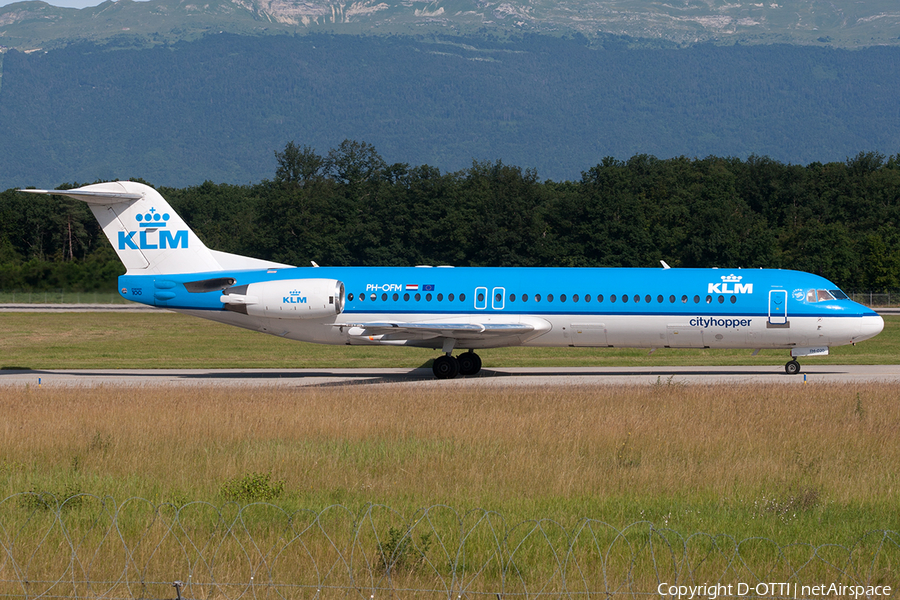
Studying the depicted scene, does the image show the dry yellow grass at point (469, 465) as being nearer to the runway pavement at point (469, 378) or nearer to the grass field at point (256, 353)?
the runway pavement at point (469, 378)

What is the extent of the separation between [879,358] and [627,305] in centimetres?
1290

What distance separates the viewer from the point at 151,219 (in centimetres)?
3033

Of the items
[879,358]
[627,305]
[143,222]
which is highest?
[143,222]

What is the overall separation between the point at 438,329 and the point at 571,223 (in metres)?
59.2

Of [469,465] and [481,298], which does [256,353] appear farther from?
[469,465]

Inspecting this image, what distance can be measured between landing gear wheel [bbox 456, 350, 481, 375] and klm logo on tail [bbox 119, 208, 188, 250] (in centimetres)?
946

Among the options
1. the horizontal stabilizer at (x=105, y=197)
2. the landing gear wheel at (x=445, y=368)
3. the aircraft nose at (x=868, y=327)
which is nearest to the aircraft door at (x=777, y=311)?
the aircraft nose at (x=868, y=327)

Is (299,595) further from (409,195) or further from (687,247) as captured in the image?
(409,195)

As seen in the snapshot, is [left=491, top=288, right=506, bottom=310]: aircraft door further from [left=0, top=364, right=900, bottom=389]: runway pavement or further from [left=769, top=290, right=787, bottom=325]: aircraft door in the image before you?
[left=769, top=290, right=787, bottom=325]: aircraft door

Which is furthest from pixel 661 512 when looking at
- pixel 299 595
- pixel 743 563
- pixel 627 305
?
pixel 627 305

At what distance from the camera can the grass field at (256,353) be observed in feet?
116

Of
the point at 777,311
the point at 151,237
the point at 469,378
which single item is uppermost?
the point at 151,237

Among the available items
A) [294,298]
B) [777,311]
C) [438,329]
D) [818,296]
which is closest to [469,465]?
[438,329]

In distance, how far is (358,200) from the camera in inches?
3942
